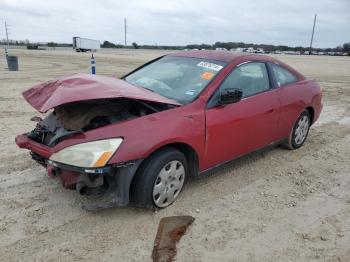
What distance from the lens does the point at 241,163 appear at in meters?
5.26

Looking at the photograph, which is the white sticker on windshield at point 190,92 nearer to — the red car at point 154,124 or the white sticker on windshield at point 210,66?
the red car at point 154,124

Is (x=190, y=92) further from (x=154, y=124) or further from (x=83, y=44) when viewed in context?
(x=83, y=44)

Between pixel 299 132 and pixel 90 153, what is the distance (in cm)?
375

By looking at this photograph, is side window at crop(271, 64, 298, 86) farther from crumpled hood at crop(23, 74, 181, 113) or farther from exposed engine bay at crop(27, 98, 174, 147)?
exposed engine bay at crop(27, 98, 174, 147)

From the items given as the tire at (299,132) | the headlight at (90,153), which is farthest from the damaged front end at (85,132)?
the tire at (299,132)

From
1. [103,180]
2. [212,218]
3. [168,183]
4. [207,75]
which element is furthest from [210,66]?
[103,180]

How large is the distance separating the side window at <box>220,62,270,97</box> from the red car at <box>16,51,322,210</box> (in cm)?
1

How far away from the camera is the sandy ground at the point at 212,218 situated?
3.18m

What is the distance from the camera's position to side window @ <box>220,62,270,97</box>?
4.46 meters

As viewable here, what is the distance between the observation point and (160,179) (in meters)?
3.71

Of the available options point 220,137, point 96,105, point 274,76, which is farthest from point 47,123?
point 274,76

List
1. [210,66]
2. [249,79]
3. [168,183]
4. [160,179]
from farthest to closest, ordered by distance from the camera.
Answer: [249,79], [210,66], [168,183], [160,179]

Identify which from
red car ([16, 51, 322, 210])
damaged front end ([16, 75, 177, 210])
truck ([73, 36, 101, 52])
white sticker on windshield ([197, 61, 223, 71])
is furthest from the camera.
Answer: truck ([73, 36, 101, 52])

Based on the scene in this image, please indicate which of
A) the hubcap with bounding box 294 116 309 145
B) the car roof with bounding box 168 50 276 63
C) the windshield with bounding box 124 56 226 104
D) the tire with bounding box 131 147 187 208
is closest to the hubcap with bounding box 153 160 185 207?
the tire with bounding box 131 147 187 208
